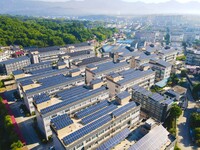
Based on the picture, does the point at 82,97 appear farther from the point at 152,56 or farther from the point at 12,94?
the point at 152,56

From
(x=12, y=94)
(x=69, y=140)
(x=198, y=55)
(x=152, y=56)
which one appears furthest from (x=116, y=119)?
(x=198, y=55)

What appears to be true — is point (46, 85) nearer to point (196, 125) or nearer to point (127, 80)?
point (127, 80)

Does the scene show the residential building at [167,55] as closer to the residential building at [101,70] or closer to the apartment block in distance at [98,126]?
the residential building at [101,70]

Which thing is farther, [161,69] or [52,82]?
[161,69]

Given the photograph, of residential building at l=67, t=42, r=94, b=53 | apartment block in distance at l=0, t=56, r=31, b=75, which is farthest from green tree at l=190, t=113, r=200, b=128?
residential building at l=67, t=42, r=94, b=53

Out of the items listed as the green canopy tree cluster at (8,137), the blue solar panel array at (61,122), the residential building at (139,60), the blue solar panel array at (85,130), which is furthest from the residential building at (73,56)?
the blue solar panel array at (85,130)

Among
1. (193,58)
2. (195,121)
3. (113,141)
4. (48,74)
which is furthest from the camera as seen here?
(193,58)

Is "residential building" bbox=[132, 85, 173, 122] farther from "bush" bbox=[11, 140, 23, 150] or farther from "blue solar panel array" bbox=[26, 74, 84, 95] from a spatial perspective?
"bush" bbox=[11, 140, 23, 150]

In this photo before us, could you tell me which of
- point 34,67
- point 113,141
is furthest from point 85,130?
point 34,67
